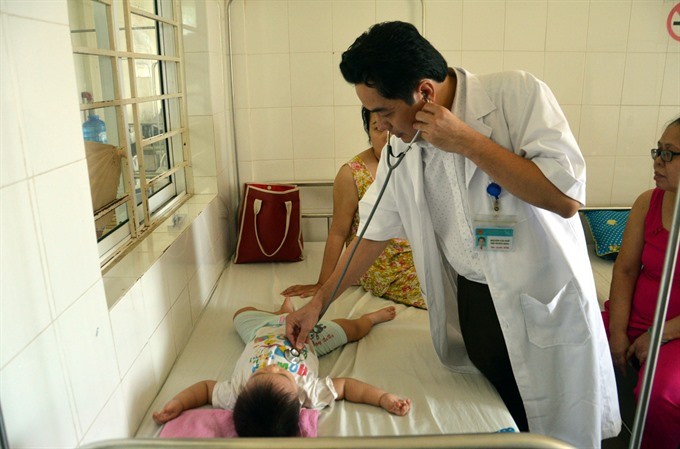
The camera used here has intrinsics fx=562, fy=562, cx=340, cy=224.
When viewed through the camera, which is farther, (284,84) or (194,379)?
(284,84)

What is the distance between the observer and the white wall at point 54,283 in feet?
3.21

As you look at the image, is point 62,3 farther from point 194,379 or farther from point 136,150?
point 194,379

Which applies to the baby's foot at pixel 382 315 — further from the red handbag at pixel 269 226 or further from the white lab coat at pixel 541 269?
the red handbag at pixel 269 226

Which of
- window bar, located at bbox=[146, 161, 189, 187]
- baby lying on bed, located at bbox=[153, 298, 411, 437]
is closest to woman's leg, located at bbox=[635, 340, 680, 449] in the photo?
baby lying on bed, located at bbox=[153, 298, 411, 437]

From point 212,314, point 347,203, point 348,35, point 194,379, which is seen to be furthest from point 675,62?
point 194,379

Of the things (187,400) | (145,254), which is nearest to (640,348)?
(187,400)

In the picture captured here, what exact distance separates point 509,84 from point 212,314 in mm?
1486

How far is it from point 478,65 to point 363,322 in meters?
1.71

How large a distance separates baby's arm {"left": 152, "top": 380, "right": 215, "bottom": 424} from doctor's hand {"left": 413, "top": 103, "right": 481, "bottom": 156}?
100 cm

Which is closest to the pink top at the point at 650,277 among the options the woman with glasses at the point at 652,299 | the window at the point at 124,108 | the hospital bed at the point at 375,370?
the woman with glasses at the point at 652,299

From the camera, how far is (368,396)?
1.67m

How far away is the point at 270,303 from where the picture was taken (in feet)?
7.93

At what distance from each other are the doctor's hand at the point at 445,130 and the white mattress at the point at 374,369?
0.78 meters

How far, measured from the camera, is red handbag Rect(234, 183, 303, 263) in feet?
9.39
